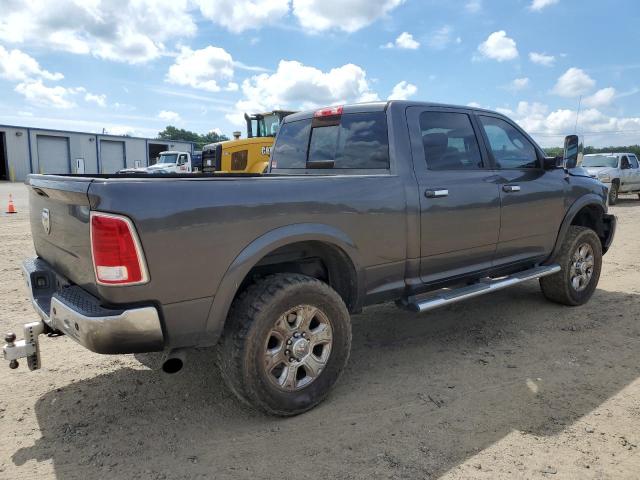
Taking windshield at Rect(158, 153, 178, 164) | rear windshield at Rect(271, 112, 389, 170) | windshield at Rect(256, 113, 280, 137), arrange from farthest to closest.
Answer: windshield at Rect(158, 153, 178, 164)
windshield at Rect(256, 113, 280, 137)
rear windshield at Rect(271, 112, 389, 170)

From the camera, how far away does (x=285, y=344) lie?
304cm

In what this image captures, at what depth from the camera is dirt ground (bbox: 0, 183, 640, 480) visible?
2.61m

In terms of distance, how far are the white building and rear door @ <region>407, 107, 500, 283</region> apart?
42.2m

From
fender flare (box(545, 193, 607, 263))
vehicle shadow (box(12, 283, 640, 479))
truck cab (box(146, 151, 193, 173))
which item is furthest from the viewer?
truck cab (box(146, 151, 193, 173))

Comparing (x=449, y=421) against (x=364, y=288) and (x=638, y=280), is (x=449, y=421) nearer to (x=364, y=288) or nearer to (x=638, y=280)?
(x=364, y=288)

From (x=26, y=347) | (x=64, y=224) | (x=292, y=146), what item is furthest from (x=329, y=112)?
(x=26, y=347)

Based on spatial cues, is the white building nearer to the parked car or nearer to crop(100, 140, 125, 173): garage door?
crop(100, 140, 125, 173): garage door

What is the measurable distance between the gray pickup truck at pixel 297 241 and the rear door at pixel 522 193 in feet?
0.06

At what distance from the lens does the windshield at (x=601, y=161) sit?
1778 cm

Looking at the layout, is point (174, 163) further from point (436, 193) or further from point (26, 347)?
point (26, 347)

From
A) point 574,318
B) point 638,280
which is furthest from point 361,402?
point 638,280

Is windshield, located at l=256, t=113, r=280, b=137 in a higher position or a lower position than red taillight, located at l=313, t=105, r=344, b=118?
higher

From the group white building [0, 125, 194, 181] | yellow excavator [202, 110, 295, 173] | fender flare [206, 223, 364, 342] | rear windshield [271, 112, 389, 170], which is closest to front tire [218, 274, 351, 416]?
fender flare [206, 223, 364, 342]

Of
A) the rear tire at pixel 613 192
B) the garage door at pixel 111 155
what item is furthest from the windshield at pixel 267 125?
the garage door at pixel 111 155
